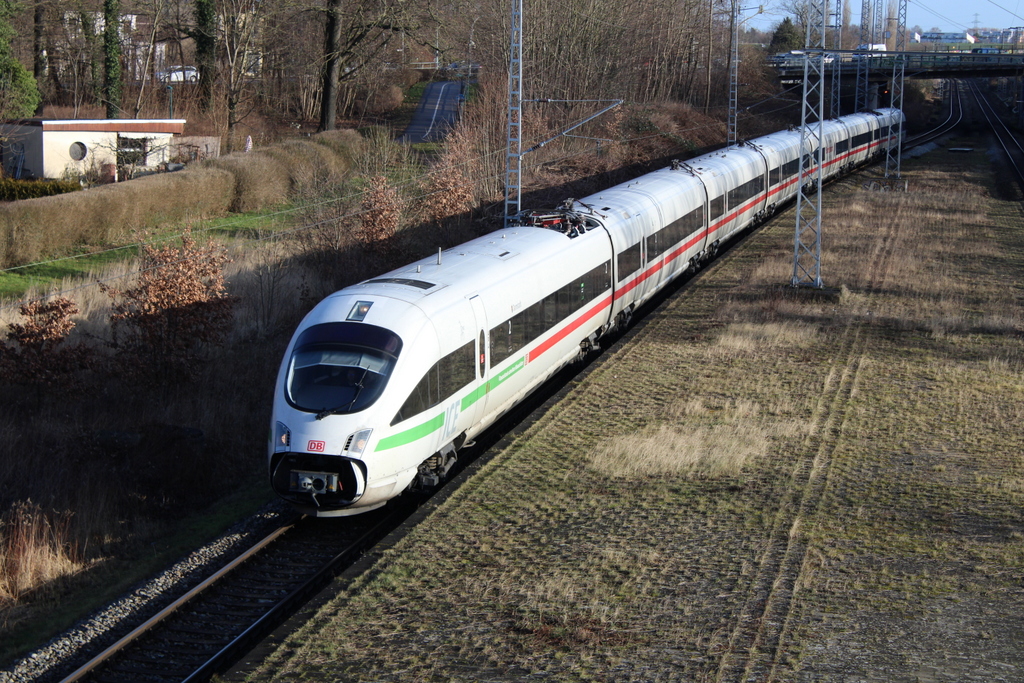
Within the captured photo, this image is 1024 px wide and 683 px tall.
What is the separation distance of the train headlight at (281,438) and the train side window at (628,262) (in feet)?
30.1

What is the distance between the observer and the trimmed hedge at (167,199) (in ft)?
85.5

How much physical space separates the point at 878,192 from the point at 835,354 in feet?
80.7

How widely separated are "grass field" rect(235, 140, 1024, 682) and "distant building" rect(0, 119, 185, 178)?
82.0 feet

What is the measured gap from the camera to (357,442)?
10.5 metres

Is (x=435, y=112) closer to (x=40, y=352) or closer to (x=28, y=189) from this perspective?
(x=28, y=189)

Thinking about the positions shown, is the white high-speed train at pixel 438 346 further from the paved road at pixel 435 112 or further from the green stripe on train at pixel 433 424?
the paved road at pixel 435 112

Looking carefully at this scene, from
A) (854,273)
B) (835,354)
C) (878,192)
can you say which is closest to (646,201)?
(835,354)

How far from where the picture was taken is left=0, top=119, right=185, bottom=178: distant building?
34.1m

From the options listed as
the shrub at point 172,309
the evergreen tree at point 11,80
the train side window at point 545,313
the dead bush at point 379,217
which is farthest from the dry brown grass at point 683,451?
the evergreen tree at point 11,80

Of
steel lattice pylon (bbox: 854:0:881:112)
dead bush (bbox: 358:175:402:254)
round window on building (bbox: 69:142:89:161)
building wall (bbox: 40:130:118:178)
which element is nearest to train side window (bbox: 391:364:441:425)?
dead bush (bbox: 358:175:402:254)

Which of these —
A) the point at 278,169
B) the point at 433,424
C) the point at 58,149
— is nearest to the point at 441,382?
the point at 433,424

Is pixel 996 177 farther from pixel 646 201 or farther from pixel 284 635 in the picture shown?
pixel 284 635

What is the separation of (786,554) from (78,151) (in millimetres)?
32484

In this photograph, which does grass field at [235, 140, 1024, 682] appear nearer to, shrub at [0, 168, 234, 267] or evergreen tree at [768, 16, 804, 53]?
shrub at [0, 168, 234, 267]
